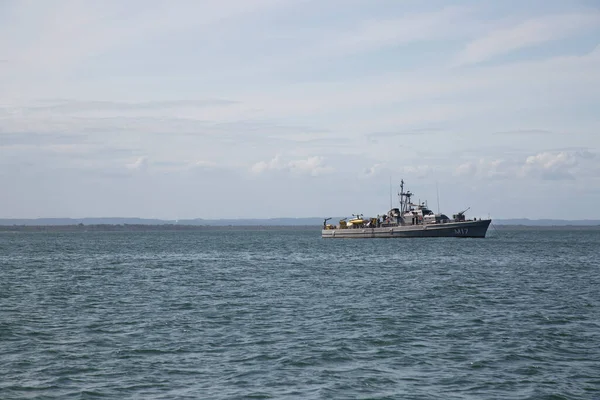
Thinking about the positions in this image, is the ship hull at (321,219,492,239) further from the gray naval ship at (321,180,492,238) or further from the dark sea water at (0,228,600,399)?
the dark sea water at (0,228,600,399)

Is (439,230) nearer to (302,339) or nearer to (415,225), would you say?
(415,225)

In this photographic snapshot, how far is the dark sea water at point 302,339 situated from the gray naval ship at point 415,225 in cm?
8209

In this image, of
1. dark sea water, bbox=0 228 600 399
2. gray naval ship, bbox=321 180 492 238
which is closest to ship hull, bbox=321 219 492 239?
gray naval ship, bbox=321 180 492 238

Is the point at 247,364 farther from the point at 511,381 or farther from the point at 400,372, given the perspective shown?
the point at 511,381

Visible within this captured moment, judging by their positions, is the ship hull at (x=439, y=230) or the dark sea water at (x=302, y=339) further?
the ship hull at (x=439, y=230)

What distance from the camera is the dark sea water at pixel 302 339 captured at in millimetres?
19875

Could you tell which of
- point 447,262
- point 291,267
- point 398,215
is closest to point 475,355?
point 291,267

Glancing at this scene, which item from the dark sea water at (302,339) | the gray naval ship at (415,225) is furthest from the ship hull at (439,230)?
the dark sea water at (302,339)

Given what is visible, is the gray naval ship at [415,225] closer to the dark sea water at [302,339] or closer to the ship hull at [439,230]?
the ship hull at [439,230]

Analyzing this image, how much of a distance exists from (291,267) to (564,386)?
50087mm

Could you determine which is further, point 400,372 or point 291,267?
point 291,267

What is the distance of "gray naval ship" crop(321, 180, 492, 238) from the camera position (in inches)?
5272

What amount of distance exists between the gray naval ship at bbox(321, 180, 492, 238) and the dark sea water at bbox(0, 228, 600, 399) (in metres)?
82.1

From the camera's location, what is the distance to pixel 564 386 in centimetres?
2000
